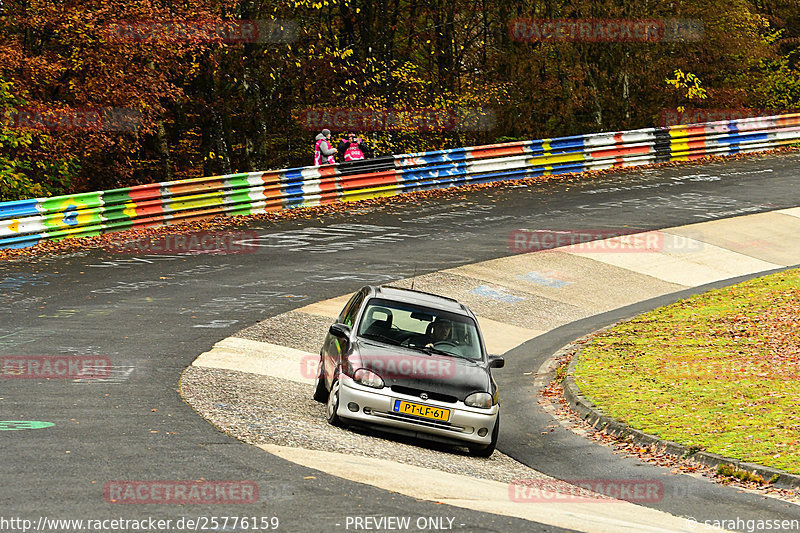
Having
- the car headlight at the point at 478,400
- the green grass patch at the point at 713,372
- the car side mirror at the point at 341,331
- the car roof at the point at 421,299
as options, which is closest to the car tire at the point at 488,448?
the car headlight at the point at 478,400

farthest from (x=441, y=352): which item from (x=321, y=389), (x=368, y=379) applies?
(x=321, y=389)

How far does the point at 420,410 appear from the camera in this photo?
10562mm

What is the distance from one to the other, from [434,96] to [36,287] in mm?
18053

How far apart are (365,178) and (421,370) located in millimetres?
16283

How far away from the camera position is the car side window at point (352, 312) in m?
11.9

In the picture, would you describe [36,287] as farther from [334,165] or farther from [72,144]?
[334,165]

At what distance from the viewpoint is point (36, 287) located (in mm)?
17297

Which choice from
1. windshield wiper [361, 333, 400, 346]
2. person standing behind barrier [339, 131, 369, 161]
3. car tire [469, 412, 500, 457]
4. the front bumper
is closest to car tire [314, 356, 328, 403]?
windshield wiper [361, 333, 400, 346]

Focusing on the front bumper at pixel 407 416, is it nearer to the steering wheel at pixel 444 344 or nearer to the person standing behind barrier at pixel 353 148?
the steering wheel at pixel 444 344

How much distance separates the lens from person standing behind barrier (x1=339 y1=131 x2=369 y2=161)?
90.9ft

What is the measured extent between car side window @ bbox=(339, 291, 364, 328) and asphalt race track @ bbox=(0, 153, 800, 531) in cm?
224

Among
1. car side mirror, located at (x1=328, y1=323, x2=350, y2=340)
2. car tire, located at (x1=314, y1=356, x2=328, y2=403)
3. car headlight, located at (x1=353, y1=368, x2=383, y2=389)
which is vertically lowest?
car tire, located at (x1=314, y1=356, x2=328, y2=403)

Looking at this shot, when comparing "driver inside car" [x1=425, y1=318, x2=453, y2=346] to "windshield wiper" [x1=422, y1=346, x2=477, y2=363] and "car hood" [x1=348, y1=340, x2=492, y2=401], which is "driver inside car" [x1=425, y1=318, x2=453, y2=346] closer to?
"windshield wiper" [x1=422, y1=346, x2=477, y2=363]

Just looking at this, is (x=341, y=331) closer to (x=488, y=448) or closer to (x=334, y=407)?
(x=334, y=407)
